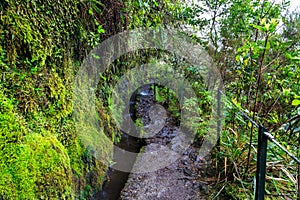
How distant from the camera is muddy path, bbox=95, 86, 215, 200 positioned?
81.9 inches

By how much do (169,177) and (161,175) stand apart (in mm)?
104

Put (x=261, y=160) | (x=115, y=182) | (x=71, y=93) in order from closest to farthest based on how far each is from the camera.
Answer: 1. (x=261, y=160)
2. (x=71, y=93)
3. (x=115, y=182)

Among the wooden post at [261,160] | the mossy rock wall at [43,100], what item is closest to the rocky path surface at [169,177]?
the mossy rock wall at [43,100]

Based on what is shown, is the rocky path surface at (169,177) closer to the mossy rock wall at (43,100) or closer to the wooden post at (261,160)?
the mossy rock wall at (43,100)

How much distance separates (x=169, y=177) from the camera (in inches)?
91.9

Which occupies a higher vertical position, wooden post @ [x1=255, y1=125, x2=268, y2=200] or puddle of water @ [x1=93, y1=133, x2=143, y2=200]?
wooden post @ [x1=255, y1=125, x2=268, y2=200]

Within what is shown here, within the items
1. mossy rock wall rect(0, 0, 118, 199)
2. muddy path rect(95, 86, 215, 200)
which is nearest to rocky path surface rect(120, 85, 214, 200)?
muddy path rect(95, 86, 215, 200)

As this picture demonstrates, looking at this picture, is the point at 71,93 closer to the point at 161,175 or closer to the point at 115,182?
the point at 115,182

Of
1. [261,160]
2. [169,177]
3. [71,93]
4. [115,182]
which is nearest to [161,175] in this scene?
[169,177]

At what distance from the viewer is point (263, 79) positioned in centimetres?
247

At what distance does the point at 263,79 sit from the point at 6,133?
262 cm

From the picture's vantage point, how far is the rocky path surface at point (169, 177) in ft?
6.79

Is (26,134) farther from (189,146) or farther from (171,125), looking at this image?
(171,125)

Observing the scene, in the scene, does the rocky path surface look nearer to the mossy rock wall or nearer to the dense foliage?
the dense foliage
